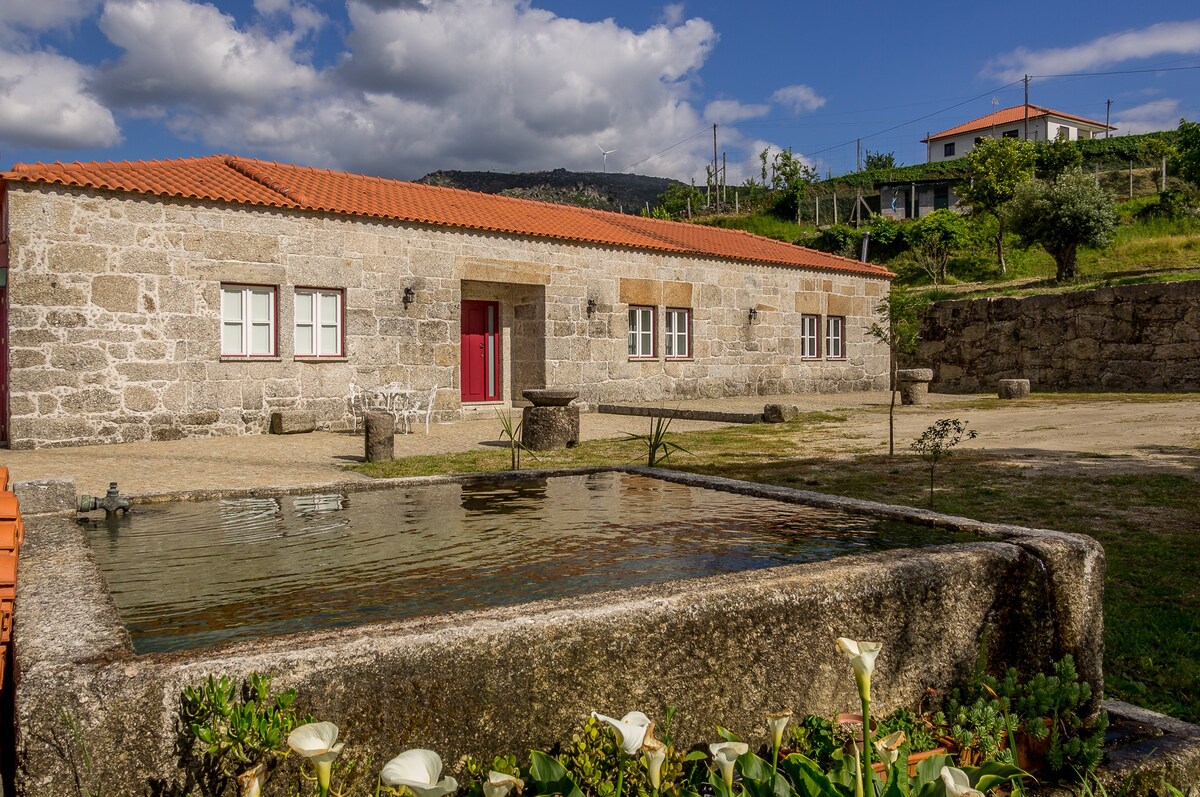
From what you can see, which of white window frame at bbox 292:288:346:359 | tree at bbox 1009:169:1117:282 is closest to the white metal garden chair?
white window frame at bbox 292:288:346:359

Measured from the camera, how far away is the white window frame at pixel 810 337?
20.4 metres

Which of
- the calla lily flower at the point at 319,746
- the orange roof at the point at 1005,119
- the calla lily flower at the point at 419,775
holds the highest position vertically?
the orange roof at the point at 1005,119

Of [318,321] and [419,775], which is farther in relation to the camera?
[318,321]

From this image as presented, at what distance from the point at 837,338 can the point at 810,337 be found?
3.32 feet

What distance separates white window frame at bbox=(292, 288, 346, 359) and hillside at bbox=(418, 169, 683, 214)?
68265 millimetres

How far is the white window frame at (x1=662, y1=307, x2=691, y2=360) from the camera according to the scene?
17.6 metres

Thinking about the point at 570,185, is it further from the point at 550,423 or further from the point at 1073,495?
the point at 1073,495

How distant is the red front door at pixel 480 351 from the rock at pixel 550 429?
5.83 meters

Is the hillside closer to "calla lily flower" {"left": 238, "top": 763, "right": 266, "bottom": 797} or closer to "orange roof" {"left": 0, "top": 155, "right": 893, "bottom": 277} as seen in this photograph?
"orange roof" {"left": 0, "top": 155, "right": 893, "bottom": 277}

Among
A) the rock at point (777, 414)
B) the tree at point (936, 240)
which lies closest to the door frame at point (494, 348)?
the rock at point (777, 414)

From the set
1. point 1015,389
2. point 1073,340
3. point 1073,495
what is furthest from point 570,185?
point 1073,495

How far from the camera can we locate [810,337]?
20.6 m

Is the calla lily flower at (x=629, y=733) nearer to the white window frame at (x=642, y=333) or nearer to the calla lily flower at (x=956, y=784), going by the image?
the calla lily flower at (x=956, y=784)

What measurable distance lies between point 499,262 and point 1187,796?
43.6 feet
